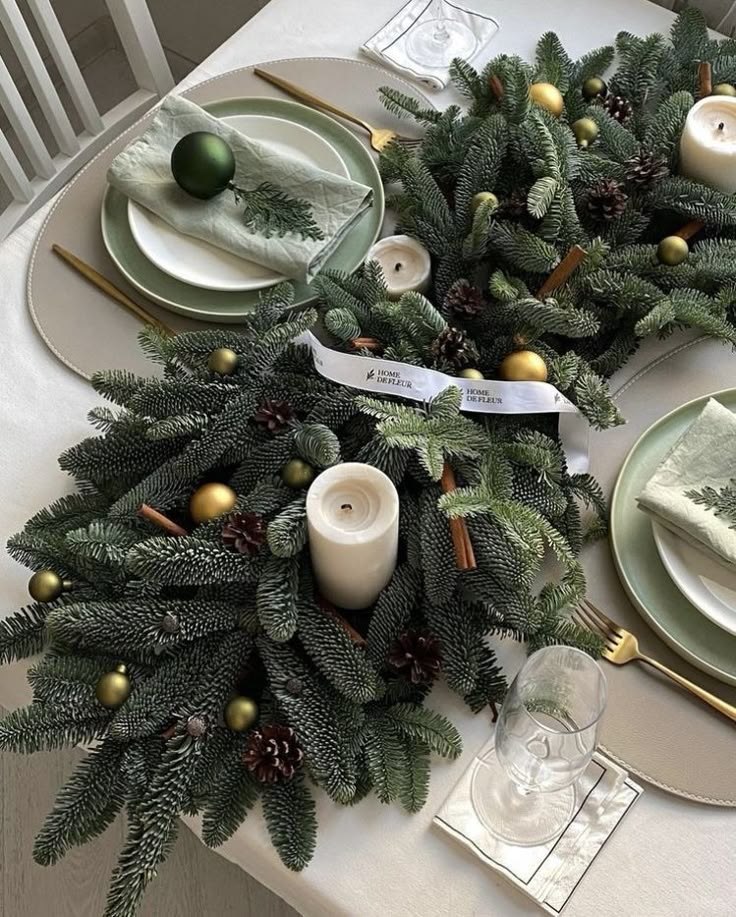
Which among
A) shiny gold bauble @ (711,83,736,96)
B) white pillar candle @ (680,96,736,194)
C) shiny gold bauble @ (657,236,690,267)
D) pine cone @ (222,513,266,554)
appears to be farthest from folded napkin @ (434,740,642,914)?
shiny gold bauble @ (711,83,736,96)

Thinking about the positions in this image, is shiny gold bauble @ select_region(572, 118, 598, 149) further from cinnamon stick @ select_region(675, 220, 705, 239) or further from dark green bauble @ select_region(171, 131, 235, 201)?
dark green bauble @ select_region(171, 131, 235, 201)

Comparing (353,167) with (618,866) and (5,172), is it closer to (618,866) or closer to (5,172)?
(5,172)

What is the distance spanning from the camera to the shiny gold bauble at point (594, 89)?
0.98 m

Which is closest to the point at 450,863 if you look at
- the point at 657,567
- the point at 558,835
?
the point at 558,835

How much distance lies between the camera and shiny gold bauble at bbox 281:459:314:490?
2.32 feet

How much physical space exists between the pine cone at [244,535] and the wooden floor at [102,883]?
820 millimetres

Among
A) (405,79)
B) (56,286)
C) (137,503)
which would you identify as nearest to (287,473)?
(137,503)

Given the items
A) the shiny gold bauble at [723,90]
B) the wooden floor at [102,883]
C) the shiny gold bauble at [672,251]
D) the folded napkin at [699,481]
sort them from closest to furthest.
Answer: the folded napkin at [699,481], the shiny gold bauble at [672,251], the shiny gold bauble at [723,90], the wooden floor at [102,883]

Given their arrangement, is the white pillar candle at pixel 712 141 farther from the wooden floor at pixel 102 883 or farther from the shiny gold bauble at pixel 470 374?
the wooden floor at pixel 102 883

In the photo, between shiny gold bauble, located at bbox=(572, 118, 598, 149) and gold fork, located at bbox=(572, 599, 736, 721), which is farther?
shiny gold bauble, located at bbox=(572, 118, 598, 149)

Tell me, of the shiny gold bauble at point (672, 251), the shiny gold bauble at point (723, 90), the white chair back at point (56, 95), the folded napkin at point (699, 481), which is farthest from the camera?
the white chair back at point (56, 95)

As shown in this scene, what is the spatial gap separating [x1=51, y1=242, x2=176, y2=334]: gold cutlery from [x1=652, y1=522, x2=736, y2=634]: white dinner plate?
510 millimetres

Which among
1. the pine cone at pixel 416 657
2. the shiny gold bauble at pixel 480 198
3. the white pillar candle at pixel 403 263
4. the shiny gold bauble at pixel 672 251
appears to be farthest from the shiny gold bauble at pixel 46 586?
the shiny gold bauble at pixel 672 251

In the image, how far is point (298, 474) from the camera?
71 cm
